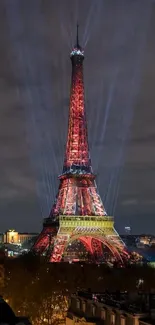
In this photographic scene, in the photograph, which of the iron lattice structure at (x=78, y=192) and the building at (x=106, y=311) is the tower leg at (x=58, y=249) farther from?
the building at (x=106, y=311)

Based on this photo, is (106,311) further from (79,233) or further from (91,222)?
(91,222)

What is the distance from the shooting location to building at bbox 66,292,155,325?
24.1 metres

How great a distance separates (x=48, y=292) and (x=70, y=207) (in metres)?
32.2

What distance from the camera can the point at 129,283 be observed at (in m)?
62.0

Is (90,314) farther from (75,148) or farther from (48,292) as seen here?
(75,148)

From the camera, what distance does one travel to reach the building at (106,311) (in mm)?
24094

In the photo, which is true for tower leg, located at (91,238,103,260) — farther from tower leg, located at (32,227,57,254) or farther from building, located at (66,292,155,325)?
building, located at (66,292,155,325)

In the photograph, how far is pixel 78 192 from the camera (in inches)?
3438

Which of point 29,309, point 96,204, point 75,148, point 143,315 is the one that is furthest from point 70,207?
point 143,315

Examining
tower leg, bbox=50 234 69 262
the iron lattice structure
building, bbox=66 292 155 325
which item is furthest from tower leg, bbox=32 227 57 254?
building, bbox=66 292 155 325

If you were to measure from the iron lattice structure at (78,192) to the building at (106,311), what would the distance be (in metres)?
50.4

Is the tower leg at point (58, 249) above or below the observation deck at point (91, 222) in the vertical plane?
below

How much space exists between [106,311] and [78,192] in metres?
60.4

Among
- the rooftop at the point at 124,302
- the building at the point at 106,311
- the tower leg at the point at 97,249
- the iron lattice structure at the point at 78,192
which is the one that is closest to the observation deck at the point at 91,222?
the iron lattice structure at the point at 78,192
